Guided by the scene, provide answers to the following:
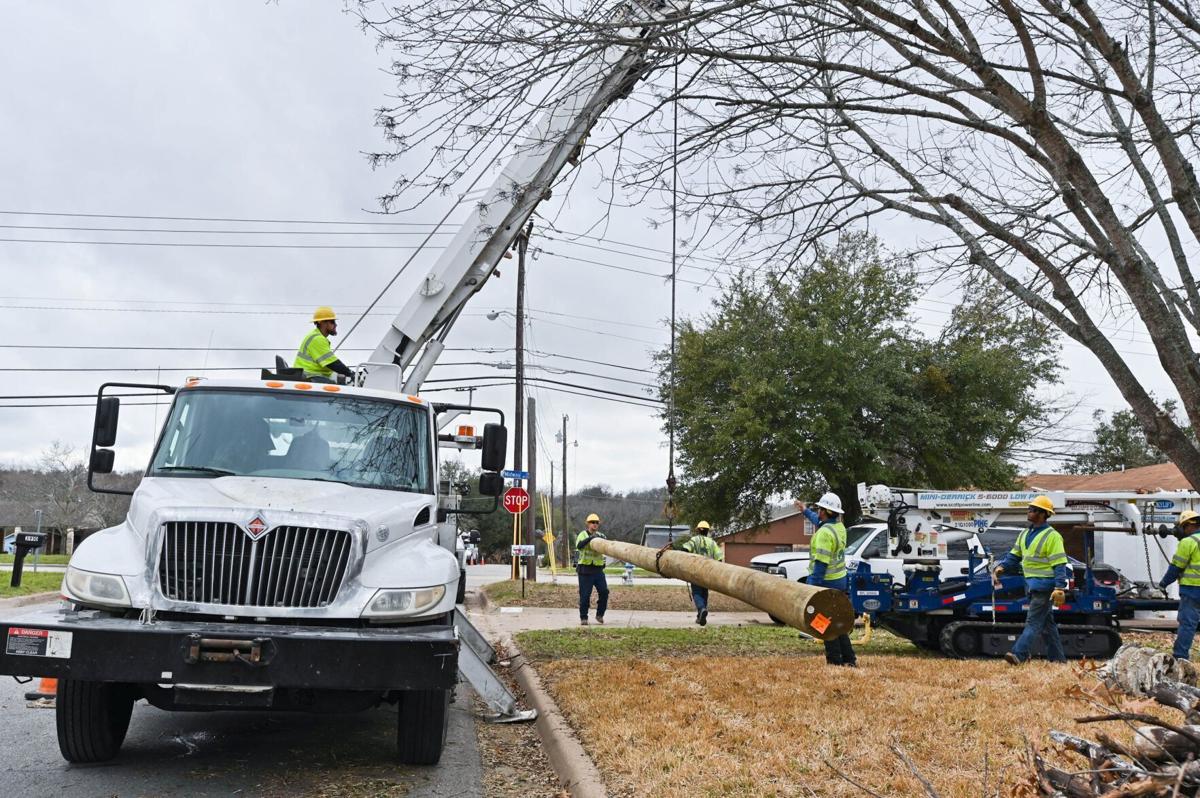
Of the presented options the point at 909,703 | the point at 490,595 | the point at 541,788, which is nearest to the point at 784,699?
the point at 909,703

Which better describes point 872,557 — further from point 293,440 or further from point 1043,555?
point 293,440

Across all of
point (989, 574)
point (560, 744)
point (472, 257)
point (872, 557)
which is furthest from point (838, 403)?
point (560, 744)

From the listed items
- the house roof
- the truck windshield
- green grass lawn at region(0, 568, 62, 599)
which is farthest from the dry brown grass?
the house roof

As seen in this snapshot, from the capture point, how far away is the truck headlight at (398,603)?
6.00 m

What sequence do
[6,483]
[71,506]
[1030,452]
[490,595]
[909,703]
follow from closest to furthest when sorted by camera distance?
1. [909,703]
2. [490,595]
3. [1030,452]
4. [71,506]
5. [6,483]

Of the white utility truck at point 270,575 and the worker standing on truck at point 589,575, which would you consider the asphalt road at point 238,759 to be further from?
the worker standing on truck at point 589,575

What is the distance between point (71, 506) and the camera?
5644 cm

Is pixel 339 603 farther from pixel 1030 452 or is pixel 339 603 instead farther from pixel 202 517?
pixel 1030 452

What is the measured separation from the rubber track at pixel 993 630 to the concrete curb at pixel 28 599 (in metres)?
14.7

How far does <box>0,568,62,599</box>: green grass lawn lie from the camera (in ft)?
63.7

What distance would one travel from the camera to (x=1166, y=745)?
3.71 meters

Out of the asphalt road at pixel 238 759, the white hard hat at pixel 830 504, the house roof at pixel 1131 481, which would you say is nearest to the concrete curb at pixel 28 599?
the asphalt road at pixel 238 759

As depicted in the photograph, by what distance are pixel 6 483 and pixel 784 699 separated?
8084 cm

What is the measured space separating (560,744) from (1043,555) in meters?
6.24
